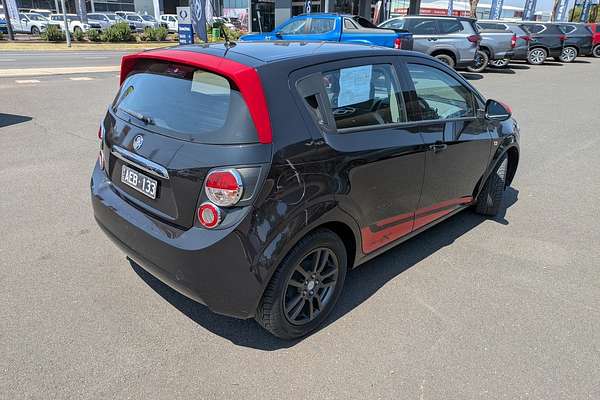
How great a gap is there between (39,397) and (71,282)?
3.61 ft

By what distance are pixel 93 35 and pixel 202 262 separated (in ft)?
104

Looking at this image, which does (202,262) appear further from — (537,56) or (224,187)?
(537,56)

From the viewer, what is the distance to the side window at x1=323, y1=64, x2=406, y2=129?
2777 millimetres

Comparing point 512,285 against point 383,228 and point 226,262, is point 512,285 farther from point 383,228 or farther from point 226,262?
point 226,262

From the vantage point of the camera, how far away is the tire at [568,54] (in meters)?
23.4

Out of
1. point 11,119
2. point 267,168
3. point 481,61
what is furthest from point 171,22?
point 267,168

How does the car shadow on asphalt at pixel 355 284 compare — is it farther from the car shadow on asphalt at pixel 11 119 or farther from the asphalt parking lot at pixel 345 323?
the car shadow on asphalt at pixel 11 119

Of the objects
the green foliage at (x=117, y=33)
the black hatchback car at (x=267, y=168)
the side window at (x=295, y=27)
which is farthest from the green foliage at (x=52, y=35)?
the black hatchback car at (x=267, y=168)

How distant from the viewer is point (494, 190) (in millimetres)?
4512

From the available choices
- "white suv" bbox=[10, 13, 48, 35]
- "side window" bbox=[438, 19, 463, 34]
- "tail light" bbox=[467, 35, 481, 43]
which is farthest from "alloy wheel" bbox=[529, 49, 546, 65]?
"white suv" bbox=[10, 13, 48, 35]

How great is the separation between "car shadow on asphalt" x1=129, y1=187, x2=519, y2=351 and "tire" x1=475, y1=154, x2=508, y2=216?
163 millimetres

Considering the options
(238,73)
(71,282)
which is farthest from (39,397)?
(238,73)

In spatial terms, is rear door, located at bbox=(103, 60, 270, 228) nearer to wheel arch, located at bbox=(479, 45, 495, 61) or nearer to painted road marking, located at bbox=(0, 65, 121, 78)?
painted road marking, located at bbox=(0, 65, 121, 78)

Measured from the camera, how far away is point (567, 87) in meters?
14.5
